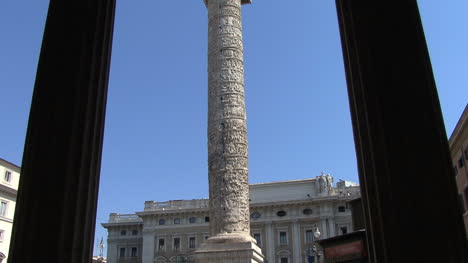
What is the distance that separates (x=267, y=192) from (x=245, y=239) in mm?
21110

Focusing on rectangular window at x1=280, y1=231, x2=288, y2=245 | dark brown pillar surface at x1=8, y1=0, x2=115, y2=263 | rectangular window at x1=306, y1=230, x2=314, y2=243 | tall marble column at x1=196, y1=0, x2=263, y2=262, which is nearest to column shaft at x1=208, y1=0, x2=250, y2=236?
tall marble column at x1=196, y1=0, x2=263, y2=262

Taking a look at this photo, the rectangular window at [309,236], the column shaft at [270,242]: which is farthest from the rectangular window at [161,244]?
the rectangular window at [309,236]

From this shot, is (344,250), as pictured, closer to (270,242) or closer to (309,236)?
(309,236)

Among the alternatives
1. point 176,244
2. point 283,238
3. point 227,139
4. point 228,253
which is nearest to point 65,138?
point 228,253

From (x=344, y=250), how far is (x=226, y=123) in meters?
5.33

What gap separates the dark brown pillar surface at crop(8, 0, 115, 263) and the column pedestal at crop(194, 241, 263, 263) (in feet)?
23.8

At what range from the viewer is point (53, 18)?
2.42m

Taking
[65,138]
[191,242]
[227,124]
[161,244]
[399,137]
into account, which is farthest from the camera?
[161,244]

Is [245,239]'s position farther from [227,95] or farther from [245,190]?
[227,95]

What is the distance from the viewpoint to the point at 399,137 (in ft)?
6.43

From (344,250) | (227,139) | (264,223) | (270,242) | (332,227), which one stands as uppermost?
(264,223)

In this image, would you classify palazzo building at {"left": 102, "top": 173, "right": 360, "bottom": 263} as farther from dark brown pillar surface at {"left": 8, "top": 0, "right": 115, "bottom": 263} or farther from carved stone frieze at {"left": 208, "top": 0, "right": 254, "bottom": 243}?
dark brown pillar surface at {"left": 8, "top": 0, "right": 115, "bottom": 263}

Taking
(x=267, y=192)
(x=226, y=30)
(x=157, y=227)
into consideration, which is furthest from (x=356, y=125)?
(x=157, y=227)

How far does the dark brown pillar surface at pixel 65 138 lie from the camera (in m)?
1.99
